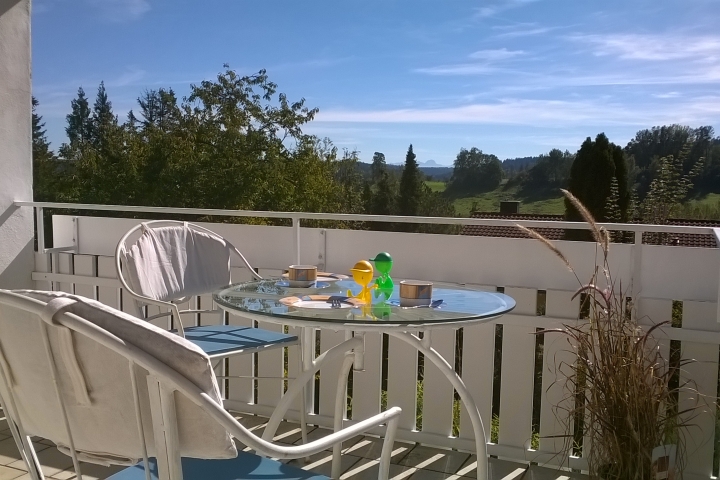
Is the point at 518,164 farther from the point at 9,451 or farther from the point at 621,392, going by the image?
the point at 9,451

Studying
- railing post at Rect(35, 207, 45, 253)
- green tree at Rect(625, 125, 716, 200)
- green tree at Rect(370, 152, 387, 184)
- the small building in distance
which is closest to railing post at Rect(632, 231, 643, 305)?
railing post at Rect(35, 207, 45, 253)

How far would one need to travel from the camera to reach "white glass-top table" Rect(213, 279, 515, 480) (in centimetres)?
185

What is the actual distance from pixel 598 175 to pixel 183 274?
14.0 m

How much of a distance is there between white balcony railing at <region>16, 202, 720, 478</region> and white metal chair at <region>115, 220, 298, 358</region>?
363 millimetres

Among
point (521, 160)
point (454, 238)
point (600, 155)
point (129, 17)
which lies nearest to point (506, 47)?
point (521, 160)

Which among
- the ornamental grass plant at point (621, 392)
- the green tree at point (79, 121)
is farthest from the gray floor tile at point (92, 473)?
the green tree at point (79, 121)

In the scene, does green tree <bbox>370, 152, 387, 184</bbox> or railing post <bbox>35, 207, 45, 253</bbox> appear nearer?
railing post <bbox>35, 207, 45, 253</bbox>

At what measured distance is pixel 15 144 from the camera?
3844mm

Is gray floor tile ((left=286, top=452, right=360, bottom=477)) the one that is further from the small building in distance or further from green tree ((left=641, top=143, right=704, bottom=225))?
green tree ((left=641, top=143, right=704, bottom=225))

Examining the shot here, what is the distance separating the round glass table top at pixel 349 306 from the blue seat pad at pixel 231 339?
0.22 metres

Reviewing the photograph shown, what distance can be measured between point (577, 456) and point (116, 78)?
20.9m

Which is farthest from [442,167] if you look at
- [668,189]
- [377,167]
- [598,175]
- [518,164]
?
[668,189]

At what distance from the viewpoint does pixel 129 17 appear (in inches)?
820

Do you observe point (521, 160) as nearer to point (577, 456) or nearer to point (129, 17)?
point (129, 17)
